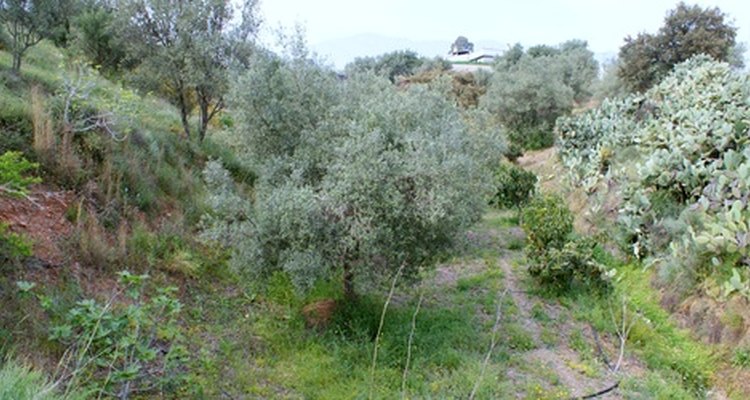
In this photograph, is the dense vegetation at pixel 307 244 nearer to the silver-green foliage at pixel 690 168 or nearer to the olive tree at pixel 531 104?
the silver-green foliage at pixel 690 168

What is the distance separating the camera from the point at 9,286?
438 cm

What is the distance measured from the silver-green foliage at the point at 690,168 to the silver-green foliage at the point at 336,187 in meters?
3.13

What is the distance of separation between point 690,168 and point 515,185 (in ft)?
15.4

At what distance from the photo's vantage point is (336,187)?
4988mm

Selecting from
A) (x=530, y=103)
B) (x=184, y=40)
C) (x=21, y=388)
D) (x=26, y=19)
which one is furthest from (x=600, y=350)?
(x=530, y=103)

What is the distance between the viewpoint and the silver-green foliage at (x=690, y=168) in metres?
6.37

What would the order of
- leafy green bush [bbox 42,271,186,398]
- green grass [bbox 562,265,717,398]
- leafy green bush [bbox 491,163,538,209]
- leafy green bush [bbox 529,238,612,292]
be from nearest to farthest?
1. leafy green bush [bbox 42,271,186,398]
2. green grass [bbox 562,265,717,398]
3. leafy green bush [bbox 529,238,612,292]
4. leafy green bush [bbox 491,163,538,209]

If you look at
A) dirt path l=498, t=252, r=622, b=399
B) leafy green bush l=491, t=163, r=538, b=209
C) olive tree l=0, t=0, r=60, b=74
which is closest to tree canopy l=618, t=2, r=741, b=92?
leafy green bush l=491, t=163, r=538, b=209

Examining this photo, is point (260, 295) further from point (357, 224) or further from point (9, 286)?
point (9, 286)

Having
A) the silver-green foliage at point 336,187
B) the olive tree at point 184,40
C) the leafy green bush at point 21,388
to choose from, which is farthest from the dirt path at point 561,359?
the olive tree at point 184,40

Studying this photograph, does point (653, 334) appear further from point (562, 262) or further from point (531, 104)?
point (531, 104)

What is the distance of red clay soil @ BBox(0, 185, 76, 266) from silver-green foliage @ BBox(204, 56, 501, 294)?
1677 mm

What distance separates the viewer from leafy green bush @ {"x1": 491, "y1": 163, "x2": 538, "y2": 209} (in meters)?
12.0

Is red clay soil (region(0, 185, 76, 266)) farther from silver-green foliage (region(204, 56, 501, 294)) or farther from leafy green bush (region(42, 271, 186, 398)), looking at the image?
silver-green foliage (region(204, 56, 501, 294))
